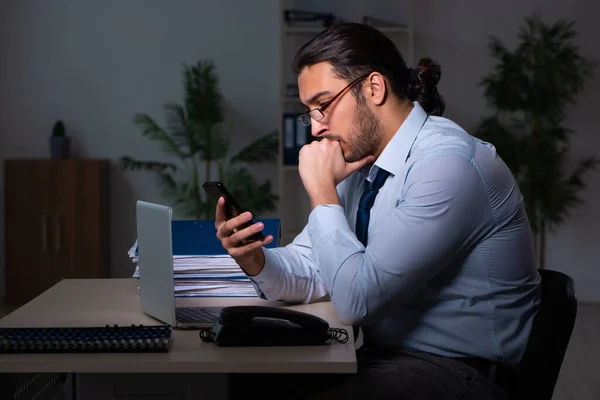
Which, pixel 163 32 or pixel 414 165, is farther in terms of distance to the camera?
pixel 163 32

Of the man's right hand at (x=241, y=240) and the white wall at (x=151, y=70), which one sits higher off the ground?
the white wall at (x=151, y=70)

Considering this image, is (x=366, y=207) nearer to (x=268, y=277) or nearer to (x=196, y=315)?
(x=268, y=277)

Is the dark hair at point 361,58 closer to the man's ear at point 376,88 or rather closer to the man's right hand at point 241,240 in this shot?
the man's ear at point 376,88

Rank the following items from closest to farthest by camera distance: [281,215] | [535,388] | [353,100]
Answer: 1. [535,388]
2. [353,100]
3. [281,215]

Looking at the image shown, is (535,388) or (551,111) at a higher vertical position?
(551,111)

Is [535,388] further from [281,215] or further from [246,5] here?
[246,5]

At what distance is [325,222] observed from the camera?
1988 mm

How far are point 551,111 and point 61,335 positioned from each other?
4.63 metres

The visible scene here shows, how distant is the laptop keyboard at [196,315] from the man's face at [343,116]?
1.66 ft

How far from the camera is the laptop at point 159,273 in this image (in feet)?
6.10

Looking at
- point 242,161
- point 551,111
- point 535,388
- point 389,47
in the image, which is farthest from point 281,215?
point 535,388

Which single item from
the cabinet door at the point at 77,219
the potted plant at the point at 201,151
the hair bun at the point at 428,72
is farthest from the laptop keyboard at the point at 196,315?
the cabinet door at the point at 77,219

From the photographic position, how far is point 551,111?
575 cm

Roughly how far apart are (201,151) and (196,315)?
4284mm
